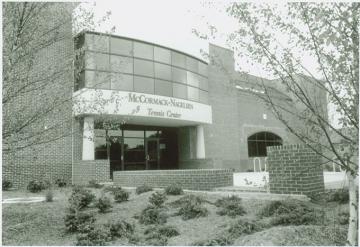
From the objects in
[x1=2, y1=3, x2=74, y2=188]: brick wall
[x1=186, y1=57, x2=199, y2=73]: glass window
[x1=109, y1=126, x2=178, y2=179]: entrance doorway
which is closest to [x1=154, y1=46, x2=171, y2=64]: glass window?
[x1=186, y1=57, x2=199, y2=73]: glass window

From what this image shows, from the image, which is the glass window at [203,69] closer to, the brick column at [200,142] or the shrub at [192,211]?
the brick column at [200,142]

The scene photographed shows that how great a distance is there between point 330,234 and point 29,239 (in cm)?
449

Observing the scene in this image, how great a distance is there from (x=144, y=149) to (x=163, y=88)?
13.4 feet

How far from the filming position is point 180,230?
19.2 ft

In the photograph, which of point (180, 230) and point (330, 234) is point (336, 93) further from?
point (180, 230)

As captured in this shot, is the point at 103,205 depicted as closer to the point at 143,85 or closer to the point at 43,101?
the point at 43,101

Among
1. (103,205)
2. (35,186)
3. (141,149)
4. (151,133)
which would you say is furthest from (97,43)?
(151,133)

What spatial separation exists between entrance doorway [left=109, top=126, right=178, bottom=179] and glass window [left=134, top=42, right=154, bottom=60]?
13.8ft

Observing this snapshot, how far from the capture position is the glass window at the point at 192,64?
20906mm

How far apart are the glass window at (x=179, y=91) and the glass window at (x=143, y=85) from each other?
65.5 inches

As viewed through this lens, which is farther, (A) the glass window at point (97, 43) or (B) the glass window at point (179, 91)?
(B) the glass window at point (179, 91)

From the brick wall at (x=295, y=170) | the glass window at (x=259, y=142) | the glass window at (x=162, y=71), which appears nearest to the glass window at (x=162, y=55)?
the glass window at (x=162, y=71)

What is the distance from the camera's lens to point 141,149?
20.8m

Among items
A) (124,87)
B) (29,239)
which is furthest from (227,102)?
(29,239)
